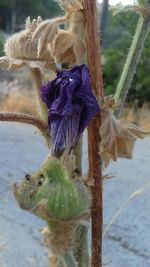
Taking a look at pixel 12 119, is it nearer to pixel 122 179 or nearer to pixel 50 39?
pixel 50 39

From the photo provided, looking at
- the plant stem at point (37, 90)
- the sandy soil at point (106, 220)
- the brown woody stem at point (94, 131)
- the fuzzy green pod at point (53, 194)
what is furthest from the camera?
the sandy soil at point (106, 220)

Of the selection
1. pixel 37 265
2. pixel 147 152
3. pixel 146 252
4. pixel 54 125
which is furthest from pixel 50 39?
pixel 147 152

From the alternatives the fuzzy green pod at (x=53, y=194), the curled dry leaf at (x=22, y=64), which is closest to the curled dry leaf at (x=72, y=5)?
the curled dry leaf at (x=22, y=64)

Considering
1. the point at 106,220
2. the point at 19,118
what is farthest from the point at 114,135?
the point at 106,220

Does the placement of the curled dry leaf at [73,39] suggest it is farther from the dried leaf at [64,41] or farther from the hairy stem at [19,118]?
the hairy stem at [19,118]

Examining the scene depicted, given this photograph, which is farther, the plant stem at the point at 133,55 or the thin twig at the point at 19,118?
the plant stem at the point at 133,55

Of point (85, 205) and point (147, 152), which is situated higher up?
point (85, 205)

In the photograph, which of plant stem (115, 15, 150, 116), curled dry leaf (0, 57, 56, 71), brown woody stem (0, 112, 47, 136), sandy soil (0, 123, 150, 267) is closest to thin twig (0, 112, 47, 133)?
brown woody stem (0, 112, 47, 136)
